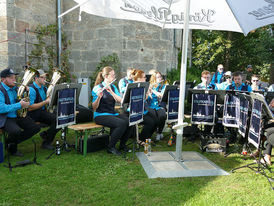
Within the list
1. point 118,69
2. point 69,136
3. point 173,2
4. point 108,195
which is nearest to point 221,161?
point 108,195

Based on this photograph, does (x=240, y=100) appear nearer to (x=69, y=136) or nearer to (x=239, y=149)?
(x=239, y=149)

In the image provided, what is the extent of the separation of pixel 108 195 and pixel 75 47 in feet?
28.3

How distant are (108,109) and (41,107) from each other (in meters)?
1.57

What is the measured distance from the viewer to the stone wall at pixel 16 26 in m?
8.34

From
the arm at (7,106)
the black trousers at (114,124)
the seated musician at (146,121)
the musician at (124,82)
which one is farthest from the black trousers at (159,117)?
the arm at (7,106)

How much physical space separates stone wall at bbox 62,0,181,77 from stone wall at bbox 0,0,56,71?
1673 mm

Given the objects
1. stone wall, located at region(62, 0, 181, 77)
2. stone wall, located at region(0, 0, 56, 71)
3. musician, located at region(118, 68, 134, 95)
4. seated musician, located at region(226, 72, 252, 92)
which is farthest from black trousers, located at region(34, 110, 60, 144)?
stone wall, located at region(62, 0, 181, 77)

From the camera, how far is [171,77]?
1121 centimetres

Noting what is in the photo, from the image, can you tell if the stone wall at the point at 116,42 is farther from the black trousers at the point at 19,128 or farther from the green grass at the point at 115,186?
the green grass at the point at 115,186

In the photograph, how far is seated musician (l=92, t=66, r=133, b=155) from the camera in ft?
17.7

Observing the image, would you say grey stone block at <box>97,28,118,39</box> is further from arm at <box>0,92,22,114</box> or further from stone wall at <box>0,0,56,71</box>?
arm at <box>0,92,22,114</box>

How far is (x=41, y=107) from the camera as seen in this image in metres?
5.87

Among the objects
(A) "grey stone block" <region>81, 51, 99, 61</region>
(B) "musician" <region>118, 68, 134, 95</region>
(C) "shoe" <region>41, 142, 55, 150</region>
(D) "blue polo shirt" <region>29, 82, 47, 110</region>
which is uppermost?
(A) "grey stone block" <region>81, 51, 99, 61</region>

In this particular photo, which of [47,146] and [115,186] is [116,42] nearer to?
[47,146]
